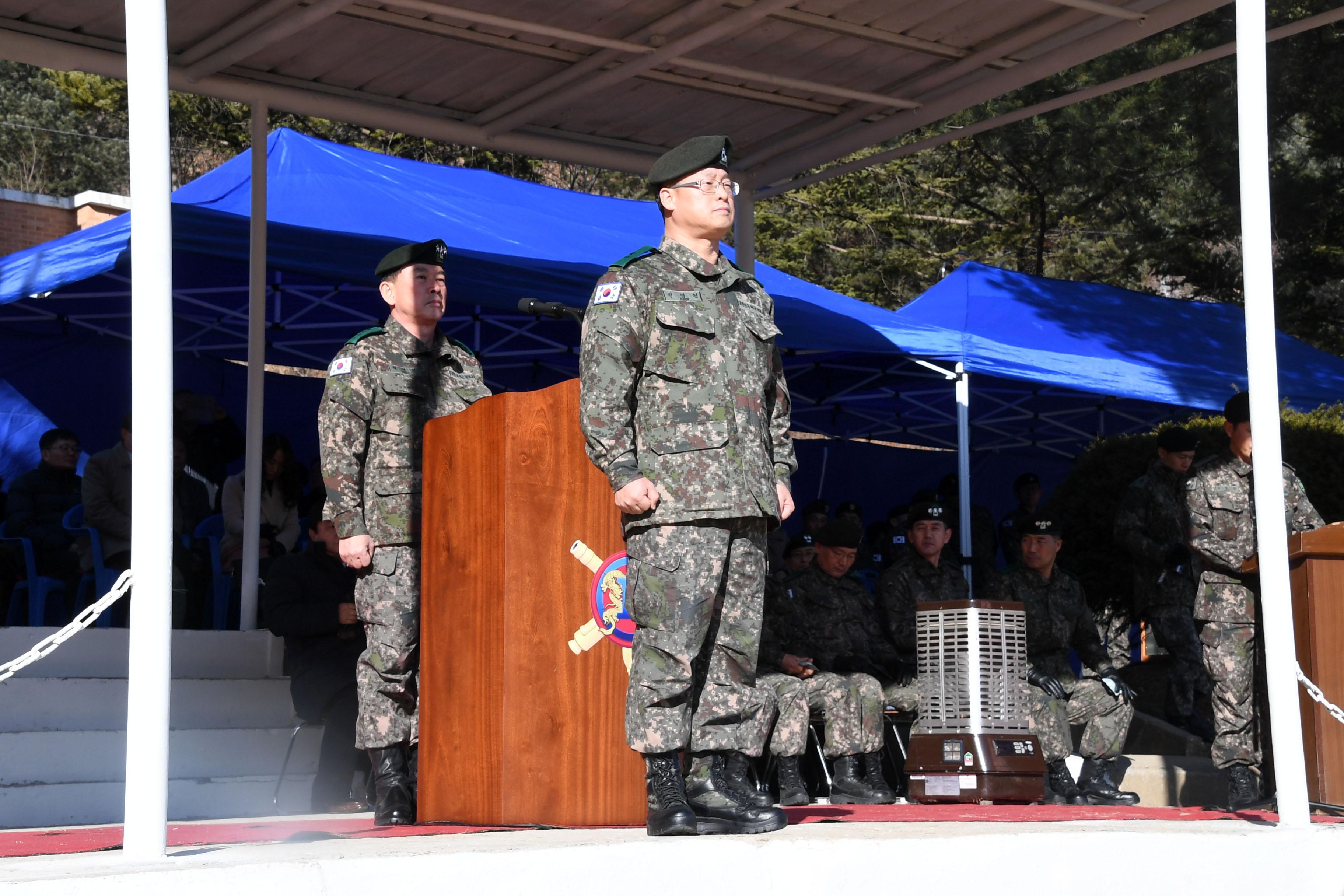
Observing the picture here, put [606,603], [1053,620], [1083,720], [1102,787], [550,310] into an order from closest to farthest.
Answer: [550,310]
[606,603]
[1102,787]
[1083,720]
[1053,620]

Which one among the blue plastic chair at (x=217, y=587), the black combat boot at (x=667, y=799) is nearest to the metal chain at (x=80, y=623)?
the black combat boot at (x=667, y=799)

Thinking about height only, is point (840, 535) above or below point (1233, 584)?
above

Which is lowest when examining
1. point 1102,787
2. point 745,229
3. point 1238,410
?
point 1102,787

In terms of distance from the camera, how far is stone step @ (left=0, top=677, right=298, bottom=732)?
18.0ft

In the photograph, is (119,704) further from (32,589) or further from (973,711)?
(973,711)

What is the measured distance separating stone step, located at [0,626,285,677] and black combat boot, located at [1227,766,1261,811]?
13.3 feet

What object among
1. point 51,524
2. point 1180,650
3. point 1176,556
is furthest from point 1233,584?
point 51,524

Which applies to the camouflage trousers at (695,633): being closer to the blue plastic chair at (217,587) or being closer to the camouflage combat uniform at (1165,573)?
the blue plastic chair at (217,587)

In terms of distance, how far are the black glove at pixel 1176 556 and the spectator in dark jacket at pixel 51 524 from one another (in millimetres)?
5979

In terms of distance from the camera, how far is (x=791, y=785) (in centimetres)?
594

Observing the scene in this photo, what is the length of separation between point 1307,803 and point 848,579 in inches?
155

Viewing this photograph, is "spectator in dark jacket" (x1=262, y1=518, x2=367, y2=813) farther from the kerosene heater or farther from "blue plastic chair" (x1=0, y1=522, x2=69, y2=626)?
the kerosene heater

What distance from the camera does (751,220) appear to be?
766cm

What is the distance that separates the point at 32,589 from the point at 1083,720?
17.5 ft
